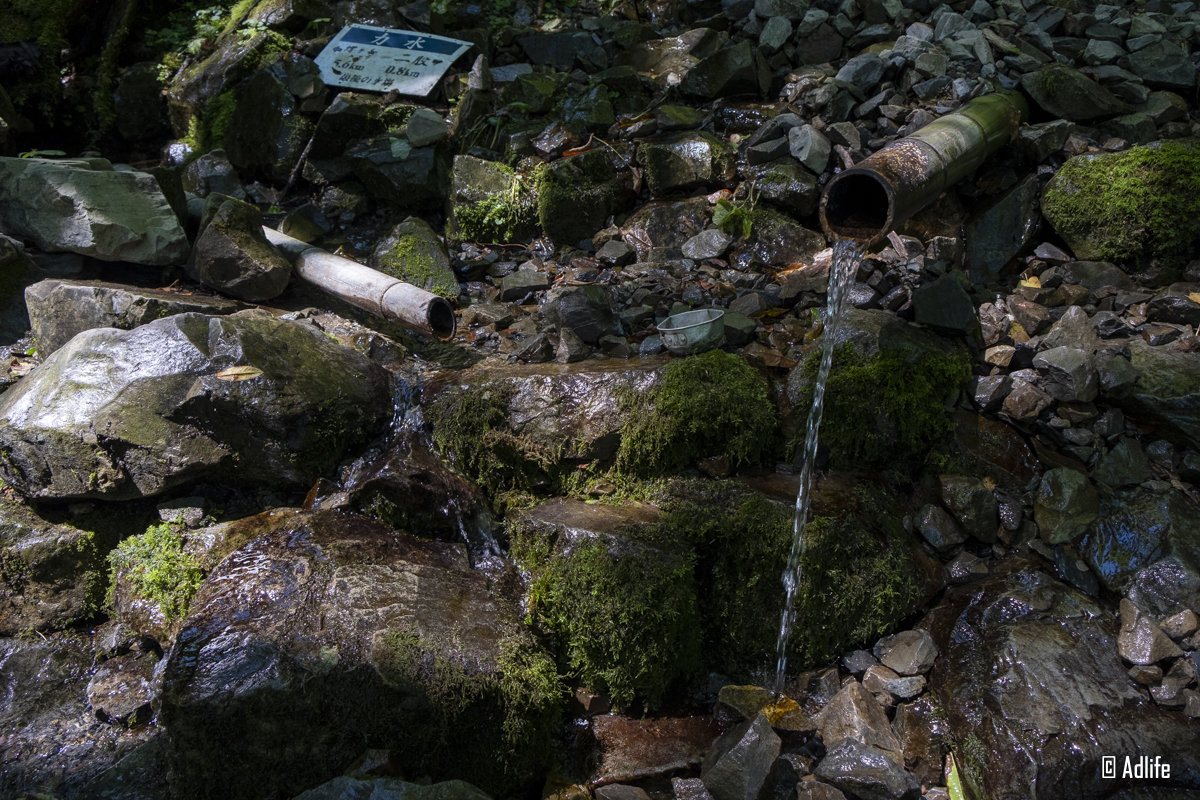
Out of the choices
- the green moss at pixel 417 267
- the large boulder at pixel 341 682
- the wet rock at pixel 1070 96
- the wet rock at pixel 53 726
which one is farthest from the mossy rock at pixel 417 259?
the wet rock at pixel 1070 96

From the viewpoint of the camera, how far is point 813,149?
5.21 meters

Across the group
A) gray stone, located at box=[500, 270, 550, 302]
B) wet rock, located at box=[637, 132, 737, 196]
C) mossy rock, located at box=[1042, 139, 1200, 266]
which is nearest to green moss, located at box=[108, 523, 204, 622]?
gray stone, located at box=[500, 270, 550, 302]

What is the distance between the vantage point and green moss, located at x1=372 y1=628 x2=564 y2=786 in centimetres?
282

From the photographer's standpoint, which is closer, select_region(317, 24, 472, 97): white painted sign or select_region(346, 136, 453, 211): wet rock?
select_region(346, 136, 453, 211): wet rock

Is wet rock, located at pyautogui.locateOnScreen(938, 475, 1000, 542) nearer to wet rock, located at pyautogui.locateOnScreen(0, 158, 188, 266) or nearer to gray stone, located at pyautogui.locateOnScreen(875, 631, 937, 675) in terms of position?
gray stone, located at pyautogui.locateOnScreen(875, 631, 937, 675)

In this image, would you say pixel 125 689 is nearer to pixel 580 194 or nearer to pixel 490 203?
pixel 490 203

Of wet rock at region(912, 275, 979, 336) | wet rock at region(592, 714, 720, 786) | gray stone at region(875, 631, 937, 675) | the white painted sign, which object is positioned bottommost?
wet rock at region(592, 714, 720, 786)

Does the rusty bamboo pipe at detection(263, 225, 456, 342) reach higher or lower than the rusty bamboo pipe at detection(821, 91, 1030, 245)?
lower

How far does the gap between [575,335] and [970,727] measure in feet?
9.01

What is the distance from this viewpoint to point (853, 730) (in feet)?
10.0

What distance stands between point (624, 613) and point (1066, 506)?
210 centimetres

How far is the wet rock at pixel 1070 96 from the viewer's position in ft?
16.5

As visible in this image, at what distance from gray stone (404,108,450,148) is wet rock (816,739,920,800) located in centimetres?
527

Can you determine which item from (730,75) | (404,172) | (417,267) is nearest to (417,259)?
(417,267)
